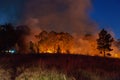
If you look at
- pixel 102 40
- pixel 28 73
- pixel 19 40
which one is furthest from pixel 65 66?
pixel 102 40

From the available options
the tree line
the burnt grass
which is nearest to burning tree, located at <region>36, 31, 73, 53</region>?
the tree line

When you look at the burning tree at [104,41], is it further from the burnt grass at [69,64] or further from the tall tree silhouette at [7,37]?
the burnt grass at [69,64]

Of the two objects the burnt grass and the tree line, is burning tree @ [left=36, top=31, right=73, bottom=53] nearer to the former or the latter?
the tree line

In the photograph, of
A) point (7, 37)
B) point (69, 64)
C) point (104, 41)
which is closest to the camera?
point (69, 64)

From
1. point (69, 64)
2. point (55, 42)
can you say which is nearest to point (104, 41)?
point (55, 42)

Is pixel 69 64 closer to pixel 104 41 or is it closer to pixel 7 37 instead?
pixel 7 37

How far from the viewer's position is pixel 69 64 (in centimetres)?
1856

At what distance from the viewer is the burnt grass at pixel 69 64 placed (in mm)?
17062

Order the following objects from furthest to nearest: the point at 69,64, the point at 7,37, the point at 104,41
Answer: the point at 104,41, the point at 7,37, the point at 69,64

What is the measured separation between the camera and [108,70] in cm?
1833

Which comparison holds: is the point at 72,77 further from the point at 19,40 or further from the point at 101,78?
the point at 19,40

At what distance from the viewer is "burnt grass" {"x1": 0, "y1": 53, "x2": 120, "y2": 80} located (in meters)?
17.1

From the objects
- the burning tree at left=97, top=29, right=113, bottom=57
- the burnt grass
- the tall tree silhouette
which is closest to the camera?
the burnt grass

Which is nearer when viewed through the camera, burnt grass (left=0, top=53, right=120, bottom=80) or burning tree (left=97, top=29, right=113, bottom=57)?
burnt grass (left=0, top=53, right=120, bottom=80)
